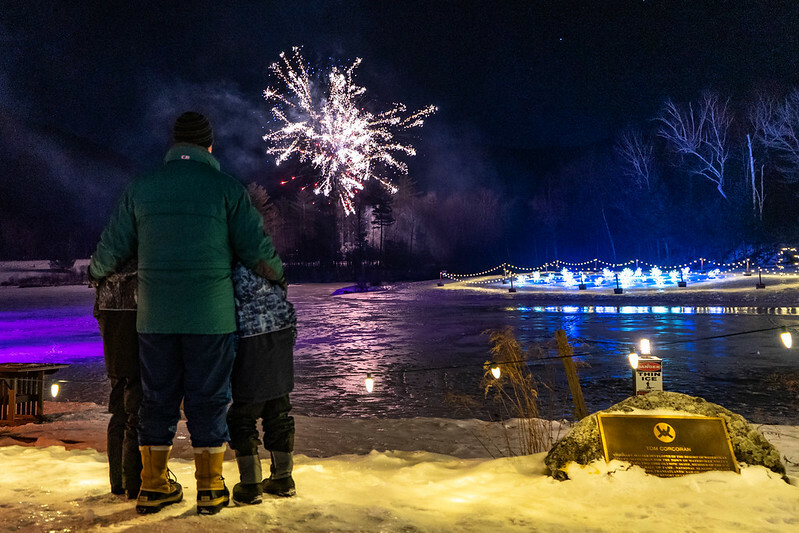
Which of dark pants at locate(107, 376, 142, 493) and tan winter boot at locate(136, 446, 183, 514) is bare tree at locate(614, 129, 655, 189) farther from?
tan winter boot at locate(136, 446, 183, 514)

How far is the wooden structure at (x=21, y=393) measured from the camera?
24.2ft

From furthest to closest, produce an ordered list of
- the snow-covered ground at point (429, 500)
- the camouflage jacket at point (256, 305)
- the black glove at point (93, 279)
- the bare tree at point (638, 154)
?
the bare tree at point (638, 154)
the black glove at point (93, 279)
the camouflage jacket at point (256, 305)
the snow-covered ground at point (429, 500)

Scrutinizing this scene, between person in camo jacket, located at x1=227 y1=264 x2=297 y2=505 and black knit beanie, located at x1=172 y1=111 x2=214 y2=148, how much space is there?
755 millimetres

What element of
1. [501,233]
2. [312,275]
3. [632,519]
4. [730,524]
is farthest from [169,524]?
[501,233]

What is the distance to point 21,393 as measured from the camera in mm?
7523

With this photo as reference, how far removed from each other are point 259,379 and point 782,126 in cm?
4986

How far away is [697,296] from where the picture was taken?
24.4 metres

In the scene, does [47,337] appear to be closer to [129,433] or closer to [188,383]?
[129,433]

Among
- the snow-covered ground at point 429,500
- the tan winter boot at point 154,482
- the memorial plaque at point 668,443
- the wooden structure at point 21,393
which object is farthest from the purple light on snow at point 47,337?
the memorial plaque at point 668,443

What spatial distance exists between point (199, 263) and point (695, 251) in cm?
5979

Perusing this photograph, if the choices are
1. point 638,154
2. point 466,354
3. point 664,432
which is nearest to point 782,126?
point 638,154

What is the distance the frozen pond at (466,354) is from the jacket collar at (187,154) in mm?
4145

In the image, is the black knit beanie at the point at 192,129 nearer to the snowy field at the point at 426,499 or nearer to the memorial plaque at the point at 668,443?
the snowy field at the point at 426,499

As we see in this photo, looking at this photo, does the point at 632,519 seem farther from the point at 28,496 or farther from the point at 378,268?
the point at 378,268
